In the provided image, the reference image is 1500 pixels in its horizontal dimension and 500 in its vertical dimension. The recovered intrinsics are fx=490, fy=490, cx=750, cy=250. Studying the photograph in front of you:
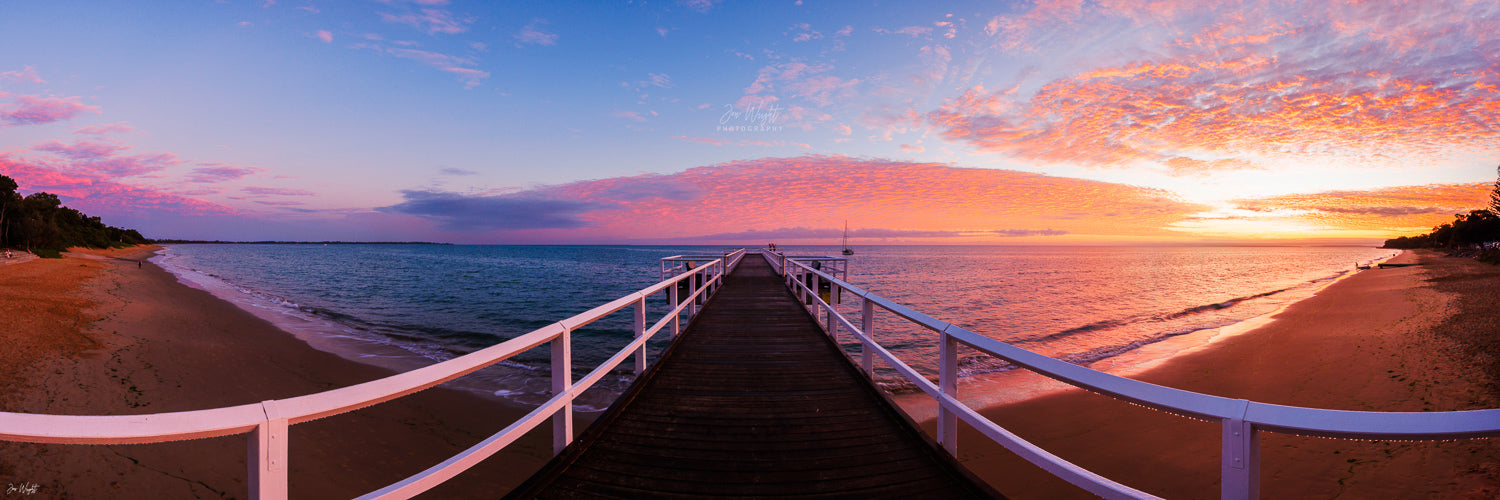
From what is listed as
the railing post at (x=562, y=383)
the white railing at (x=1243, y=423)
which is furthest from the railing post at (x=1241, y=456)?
the railing post at (x=562, y=383)

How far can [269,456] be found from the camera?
5.29ft

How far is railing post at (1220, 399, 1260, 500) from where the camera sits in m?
1.67

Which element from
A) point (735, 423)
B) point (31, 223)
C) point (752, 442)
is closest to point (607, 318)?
point (735, 423)

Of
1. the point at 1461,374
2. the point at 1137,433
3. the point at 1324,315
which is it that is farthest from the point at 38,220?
the point at 1324,315

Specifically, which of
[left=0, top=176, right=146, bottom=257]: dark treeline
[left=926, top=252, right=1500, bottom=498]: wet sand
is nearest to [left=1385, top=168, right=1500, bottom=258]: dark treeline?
[left=926, top=252, right=1500, bottom=498]: wet sand

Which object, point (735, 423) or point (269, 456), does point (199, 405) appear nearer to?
point (735, 423)

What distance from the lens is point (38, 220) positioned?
5009 cm

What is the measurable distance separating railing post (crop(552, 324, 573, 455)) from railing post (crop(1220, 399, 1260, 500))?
3.09 meters

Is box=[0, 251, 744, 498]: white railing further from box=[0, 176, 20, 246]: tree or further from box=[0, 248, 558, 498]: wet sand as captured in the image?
box=[0, 176, 20, 246]: tree

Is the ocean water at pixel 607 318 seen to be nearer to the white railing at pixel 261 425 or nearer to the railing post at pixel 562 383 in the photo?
the railing post at pixel 562 383
